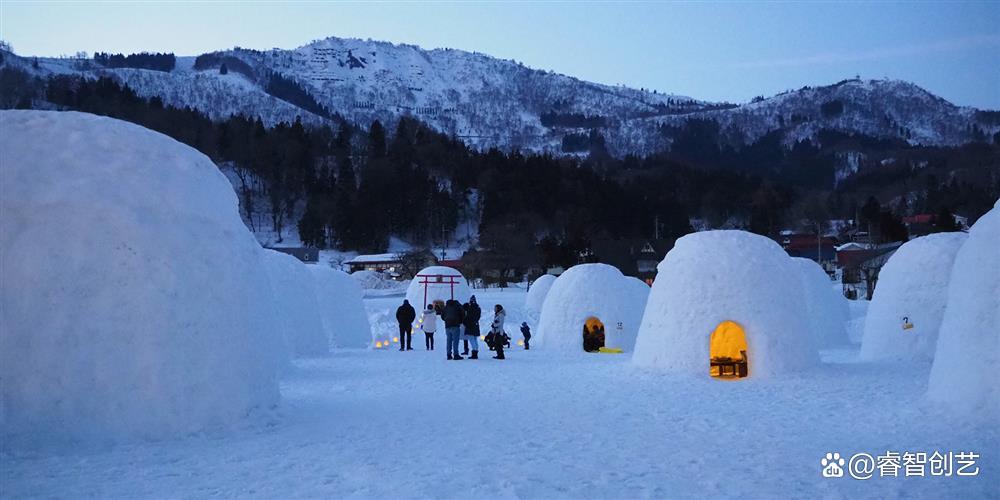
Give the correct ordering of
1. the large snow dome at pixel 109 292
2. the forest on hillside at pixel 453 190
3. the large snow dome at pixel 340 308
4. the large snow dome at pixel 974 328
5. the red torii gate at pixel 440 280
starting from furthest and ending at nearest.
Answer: the forest on hillside at pixel 453 190 < the red torii gate at pixel 440 280 < the large snow dome at pixel 340 308 < the large snow dome at pixel 974 328 < the large snow dome at pixel 109 292

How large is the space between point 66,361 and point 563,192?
3149 inches

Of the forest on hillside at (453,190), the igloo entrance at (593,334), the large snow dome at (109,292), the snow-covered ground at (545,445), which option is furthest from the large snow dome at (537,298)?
the large snow dome at (109,292)

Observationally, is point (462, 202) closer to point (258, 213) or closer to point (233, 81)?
point (258, 213)

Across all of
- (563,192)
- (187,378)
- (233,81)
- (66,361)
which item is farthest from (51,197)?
(233,81)

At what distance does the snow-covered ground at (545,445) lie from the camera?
6305 mm

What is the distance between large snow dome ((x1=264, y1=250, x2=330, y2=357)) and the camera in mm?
19438

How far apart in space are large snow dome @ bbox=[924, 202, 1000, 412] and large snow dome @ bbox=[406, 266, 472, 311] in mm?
25608

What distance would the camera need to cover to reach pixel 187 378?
27.5ft

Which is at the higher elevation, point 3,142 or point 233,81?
point 233,81

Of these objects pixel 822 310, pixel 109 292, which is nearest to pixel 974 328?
pixel 109 292

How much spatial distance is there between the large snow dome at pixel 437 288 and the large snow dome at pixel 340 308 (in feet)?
28.2

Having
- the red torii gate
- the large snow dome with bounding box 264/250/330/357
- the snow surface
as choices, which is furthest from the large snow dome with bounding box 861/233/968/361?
the snow surface

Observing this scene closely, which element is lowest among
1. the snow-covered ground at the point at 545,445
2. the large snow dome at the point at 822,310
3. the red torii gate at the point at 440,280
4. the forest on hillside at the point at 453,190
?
the snow-covered ground at the point at 545,445

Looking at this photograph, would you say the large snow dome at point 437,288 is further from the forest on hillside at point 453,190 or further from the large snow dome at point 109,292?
the forest on hillside at point 453,190
